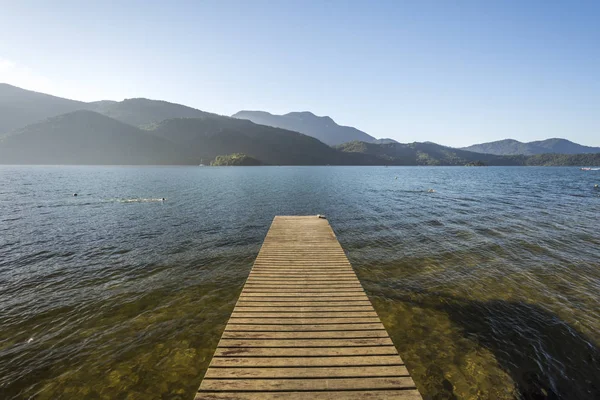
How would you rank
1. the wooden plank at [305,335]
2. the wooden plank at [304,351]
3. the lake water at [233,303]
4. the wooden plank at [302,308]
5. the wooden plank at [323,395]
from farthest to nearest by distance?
the wooden plank at [302,308] → the lake water at [233,303] → the wooden plank at [305,335] → the wooden plank at [304,351] → the wooden plank at [323,395]

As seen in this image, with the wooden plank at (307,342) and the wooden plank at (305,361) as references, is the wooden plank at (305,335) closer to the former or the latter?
the wooden plank at (307,342)

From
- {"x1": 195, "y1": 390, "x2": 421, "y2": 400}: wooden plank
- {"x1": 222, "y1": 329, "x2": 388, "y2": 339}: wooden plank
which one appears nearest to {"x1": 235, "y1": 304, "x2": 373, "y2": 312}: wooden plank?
{"x1": 222, "y1": 329, "x2": 388, "y2": 339}: wooden plank

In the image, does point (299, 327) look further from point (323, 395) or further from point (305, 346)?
point (323, 395)

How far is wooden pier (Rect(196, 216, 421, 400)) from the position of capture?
17.5 feet

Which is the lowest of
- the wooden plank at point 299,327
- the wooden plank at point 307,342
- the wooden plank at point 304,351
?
the wooden plank at point 299,327

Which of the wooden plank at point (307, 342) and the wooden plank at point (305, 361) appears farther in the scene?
the wooden plank at point (307, 342)

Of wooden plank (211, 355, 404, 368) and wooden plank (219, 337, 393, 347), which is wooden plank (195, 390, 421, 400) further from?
wooden plank (219, 337, 393, 347)

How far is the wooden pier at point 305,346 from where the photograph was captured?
5.34 meters

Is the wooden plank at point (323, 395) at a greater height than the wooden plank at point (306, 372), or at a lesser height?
greater

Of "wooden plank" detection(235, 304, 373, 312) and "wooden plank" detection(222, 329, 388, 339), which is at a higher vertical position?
"wooden plank" detection(222, 329, 388, 339)

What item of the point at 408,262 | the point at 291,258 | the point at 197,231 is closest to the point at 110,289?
the point at 291,258

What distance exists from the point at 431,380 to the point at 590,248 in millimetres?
22473

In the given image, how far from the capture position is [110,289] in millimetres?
13805

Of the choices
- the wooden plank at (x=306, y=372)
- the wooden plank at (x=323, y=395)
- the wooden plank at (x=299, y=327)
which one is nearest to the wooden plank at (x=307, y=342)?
the wooden plank at (x=299, y=327)
